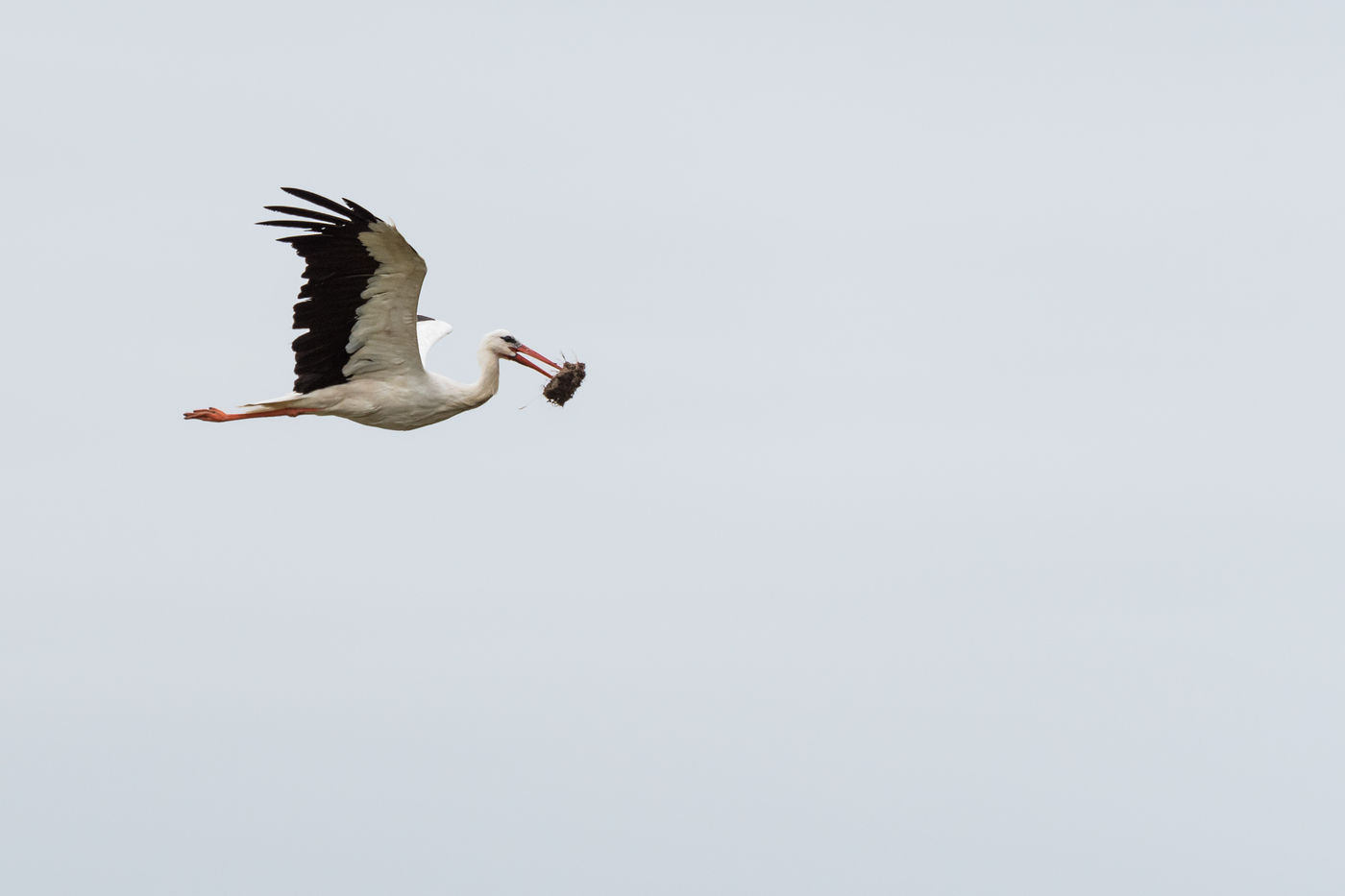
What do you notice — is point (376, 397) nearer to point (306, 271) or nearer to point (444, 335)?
point (306, 271)

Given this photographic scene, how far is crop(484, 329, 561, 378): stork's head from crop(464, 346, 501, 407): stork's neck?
11 cm

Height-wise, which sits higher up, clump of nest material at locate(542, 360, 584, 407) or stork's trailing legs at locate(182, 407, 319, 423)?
clump of nest material at locate(542, 360, 584, 407)

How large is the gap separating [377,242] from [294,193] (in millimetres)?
1056

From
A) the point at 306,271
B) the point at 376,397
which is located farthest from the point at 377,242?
the point at 376,397

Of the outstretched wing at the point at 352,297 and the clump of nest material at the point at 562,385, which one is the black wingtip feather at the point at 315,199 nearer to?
the outstretched wing at the point at 352,297

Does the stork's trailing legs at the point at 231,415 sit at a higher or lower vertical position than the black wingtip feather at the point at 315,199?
lower

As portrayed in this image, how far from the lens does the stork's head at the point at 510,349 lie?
26.4m

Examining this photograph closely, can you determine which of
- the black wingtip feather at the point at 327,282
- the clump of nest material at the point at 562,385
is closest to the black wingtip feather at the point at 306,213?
the black wingtip feather at the point at 327,282

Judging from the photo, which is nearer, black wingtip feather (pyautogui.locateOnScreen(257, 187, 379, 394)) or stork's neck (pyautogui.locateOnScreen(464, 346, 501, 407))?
black wingtip feather (pyautogui.locateOnScreen(257, 187, 379, 394))

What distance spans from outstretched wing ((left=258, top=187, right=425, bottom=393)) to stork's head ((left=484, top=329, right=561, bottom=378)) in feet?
4.43

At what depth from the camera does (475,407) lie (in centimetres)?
2597

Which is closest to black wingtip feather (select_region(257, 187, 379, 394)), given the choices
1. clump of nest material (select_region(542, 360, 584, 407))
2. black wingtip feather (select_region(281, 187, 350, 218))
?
black wingtip feather (select_region(281, 187, 350, 218))

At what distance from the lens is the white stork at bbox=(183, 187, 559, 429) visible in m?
23.2

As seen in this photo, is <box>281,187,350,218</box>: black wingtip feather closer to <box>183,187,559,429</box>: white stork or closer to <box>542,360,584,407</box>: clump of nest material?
<box>183,187,559,429</box>: white stork
